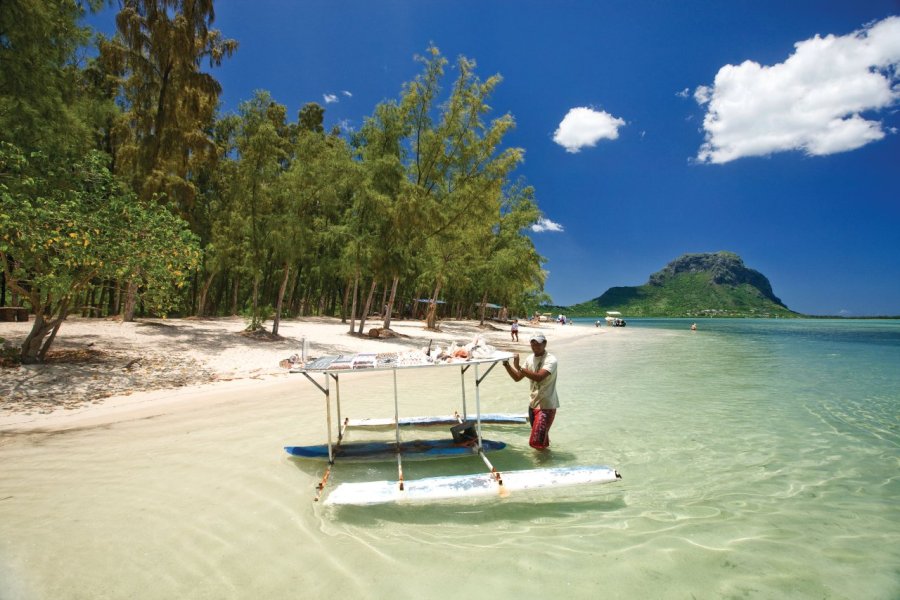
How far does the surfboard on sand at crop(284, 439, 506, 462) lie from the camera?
258 inches

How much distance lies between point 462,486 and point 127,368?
39.0 ft

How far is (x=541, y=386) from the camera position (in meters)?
6.73

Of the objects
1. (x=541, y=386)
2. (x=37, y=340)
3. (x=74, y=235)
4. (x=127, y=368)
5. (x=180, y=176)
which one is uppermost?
(x=180, y=176)

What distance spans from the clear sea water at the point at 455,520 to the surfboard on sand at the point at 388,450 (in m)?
0.22

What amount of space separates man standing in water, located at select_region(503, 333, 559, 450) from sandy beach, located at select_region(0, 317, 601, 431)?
3.67 feet

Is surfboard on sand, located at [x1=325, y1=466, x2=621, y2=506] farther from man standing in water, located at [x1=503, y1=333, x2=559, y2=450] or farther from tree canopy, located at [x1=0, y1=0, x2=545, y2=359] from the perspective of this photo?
tree canopy, located at [x1=0, y1=0, x2=545, y2=359]

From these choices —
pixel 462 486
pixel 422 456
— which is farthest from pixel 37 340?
pixel 462 486

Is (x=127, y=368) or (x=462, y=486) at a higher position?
(x=127, y=368)

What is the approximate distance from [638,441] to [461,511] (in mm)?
4660

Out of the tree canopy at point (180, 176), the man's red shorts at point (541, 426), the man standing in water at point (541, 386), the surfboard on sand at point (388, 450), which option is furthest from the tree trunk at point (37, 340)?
the man's red shorts at point (541, 426)

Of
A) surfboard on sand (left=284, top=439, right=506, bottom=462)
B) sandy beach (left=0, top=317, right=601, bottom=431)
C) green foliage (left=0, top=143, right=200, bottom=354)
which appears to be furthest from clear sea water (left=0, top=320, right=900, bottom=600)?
Result: green foliage (left=0, top=143, right=200, bottom=354)

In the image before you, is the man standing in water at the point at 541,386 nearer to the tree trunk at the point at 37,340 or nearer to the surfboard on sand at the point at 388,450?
the surfboard on sand at the point at 388,450

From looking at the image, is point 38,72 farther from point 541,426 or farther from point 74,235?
point 541,426

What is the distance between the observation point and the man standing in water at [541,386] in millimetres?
6621
